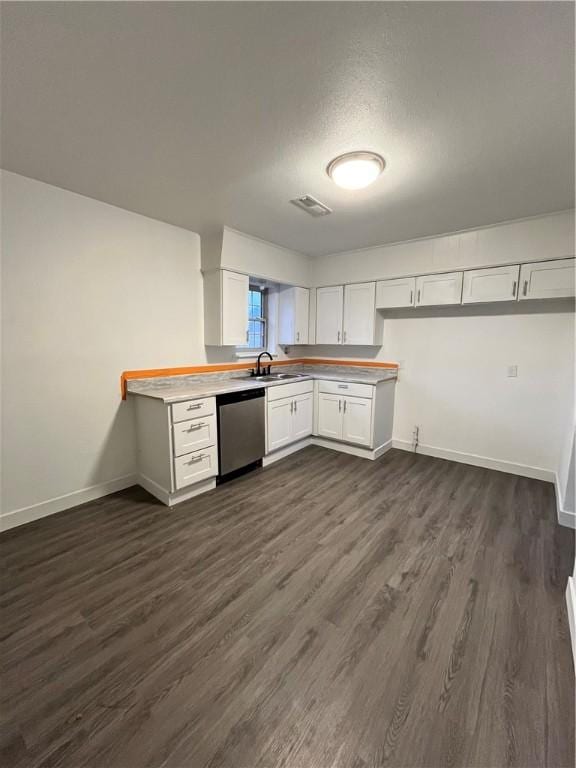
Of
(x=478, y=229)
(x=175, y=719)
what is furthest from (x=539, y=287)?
(x=175, y=719)

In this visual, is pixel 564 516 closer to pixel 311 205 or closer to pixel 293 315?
pixel 311 205

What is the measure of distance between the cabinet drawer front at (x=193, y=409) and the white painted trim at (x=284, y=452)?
40.0 inches

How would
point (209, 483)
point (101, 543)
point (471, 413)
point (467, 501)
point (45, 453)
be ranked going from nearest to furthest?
point (101, 543) → point (45, 453) → point (467, 501) → point (209, 483) → point (471, 413)

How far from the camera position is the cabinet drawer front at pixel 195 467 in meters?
2.73

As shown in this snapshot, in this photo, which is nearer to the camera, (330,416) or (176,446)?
(176,446)

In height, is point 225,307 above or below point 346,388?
above

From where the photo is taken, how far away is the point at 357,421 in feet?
12.6

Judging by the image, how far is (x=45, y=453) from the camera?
254 centimetres

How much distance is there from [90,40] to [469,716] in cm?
304

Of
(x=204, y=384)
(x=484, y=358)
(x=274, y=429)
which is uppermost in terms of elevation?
(x=484, y=358)

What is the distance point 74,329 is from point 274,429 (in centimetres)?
216

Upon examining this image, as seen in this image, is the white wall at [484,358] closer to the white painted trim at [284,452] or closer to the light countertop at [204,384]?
the light countertop at [204,384]

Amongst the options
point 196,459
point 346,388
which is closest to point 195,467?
point 196,459

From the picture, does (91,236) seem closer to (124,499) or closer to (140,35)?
(140,35)
